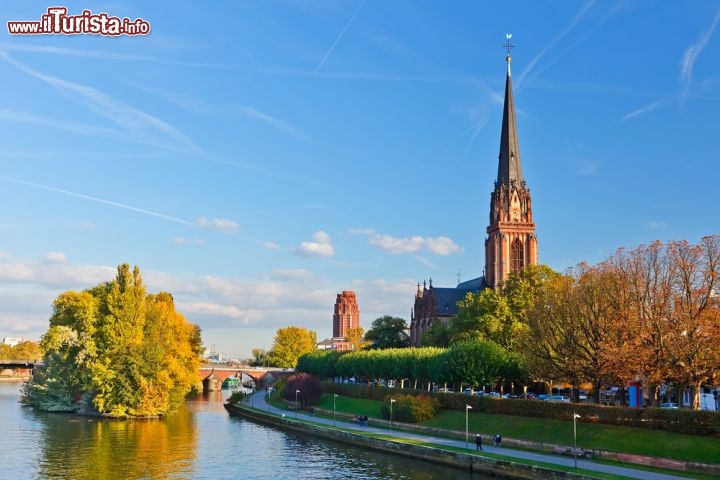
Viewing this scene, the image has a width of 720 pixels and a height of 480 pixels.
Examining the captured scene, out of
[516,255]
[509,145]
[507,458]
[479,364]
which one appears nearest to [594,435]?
[507,458]

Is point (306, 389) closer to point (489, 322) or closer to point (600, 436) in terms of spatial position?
point (489, 322)

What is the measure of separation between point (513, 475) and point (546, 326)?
25484 millimetres

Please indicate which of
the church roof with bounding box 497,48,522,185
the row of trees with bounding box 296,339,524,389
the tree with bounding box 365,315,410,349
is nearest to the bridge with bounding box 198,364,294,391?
the tree with bounding box 365,315,410,349

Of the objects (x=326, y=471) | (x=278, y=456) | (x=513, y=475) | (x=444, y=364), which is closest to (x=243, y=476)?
(x=326, y=471)

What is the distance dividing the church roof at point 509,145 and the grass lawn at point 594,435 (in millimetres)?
74941

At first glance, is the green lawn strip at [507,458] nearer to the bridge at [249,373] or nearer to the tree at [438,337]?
the tree at [438,337]

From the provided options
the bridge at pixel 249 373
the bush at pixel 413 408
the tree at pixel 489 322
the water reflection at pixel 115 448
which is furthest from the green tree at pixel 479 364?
the bridge at pixel 249 373

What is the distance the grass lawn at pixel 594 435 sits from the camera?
51.3 metres

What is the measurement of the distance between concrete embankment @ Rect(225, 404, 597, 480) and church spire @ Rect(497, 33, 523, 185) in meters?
75.0

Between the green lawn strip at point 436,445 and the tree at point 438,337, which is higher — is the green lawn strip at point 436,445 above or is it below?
below

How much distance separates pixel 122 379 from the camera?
9444cm

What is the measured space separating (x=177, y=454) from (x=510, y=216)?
95.7 m

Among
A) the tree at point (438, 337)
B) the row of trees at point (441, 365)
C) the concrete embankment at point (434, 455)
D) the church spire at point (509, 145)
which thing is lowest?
the concrete embankment at point (434, 455)

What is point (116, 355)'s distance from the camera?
96.4 m
